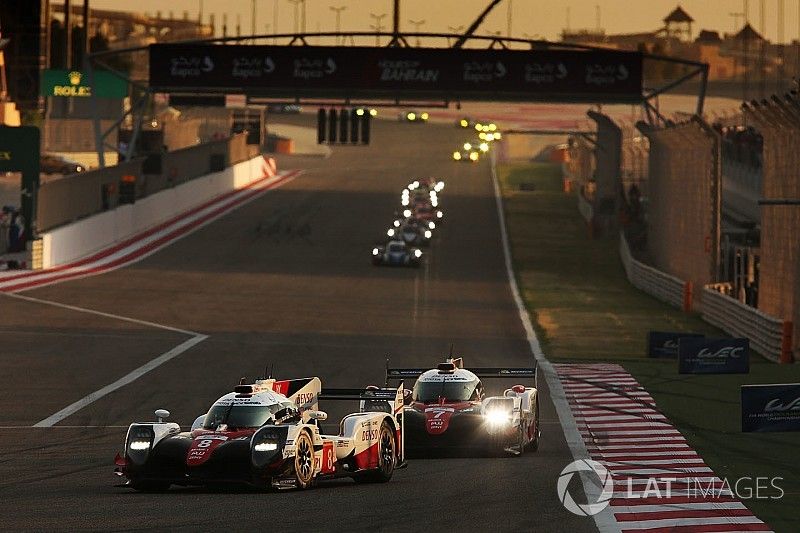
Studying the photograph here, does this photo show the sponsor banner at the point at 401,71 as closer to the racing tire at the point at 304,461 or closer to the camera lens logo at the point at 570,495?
the camera lens logo at the point at 570,495

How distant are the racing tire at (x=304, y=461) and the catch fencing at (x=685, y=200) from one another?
29.6 meters

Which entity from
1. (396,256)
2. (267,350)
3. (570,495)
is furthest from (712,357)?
(396,256)

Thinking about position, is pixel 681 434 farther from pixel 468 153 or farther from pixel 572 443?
pixel 468 153

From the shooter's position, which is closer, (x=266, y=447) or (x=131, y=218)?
(x=266, y=447)

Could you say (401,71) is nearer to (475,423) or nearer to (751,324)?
(751,324)

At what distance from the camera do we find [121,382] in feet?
97.1

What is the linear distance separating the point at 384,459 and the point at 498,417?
9.18 ft

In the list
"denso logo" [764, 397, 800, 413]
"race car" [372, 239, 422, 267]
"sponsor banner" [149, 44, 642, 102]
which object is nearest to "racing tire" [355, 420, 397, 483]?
"denso logo" [764, 397, 800, 413]

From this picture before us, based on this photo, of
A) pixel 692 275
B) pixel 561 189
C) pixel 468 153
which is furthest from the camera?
pixel 468 153

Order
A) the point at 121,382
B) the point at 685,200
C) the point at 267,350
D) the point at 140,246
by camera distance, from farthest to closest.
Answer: the point at 140,246 < the point at 685,200 < the point at 267,350 < the point at 121,382

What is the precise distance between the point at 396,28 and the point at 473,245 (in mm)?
10143

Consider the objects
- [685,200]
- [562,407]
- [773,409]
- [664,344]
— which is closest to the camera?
[773,409]

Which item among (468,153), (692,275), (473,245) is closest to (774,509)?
(692,275)

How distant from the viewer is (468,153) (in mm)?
124000
